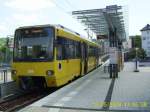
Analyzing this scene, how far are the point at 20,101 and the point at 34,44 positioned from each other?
8.98 ft

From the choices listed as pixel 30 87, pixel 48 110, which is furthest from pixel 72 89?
pixel 48 110

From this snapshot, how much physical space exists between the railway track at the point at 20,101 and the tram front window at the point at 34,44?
1714 mm

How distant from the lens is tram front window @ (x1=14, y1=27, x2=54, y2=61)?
15.8 meters

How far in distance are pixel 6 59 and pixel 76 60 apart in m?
16.7

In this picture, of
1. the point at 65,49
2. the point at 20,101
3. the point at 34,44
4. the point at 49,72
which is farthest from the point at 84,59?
the point at 20,101

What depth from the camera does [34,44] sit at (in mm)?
16094

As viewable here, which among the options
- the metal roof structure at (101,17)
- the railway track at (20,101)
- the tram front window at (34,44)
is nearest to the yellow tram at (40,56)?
the tram front window at (34,44)

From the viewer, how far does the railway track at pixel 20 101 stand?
13239 mm

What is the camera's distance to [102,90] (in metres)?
15.3

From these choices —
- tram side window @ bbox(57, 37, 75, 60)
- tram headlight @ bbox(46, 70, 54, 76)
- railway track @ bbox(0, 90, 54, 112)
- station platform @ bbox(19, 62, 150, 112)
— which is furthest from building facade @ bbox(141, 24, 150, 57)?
station platform @ bbox(19, 62, 150, 112)

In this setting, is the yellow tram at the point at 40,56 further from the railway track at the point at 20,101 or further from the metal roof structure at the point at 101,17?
the metal roof structure at the point at 101,17

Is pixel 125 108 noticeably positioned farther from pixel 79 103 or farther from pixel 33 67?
pixel 33 67

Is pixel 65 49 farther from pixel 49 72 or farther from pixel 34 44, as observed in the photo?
pixel 49 72

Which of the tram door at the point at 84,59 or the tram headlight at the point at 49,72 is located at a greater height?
the tram door at the point at 84,59
